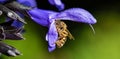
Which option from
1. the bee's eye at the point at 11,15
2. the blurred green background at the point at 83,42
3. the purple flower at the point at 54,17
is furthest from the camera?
the blurred green background at the point at 83,42

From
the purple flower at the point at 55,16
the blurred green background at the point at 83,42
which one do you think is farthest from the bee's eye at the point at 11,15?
the blurred green background at the point at 83,42

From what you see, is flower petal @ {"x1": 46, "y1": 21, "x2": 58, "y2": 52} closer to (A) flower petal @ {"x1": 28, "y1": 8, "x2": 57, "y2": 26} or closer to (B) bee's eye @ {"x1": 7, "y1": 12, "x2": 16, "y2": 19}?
(A) flower petal @ {"x1": 28, "y1": 8, "x2": 57, "y2": 26}

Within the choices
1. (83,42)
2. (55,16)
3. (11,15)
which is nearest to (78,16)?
(55,16)

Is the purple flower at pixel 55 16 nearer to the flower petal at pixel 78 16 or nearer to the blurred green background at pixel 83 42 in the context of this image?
the flower petal at pixel 78 16

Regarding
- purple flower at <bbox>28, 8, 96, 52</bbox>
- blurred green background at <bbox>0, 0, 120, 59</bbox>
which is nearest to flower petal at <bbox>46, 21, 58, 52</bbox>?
purple flower at <bbox>28, 8, 96, 52</bbox>

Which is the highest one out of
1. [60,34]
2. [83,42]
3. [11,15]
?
[11,15]

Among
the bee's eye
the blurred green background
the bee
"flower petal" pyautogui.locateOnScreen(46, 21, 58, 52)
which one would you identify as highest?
the bee's eye

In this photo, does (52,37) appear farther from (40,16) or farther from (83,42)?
(83,42)
